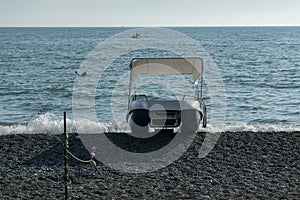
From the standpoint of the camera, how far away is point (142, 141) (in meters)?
13.1

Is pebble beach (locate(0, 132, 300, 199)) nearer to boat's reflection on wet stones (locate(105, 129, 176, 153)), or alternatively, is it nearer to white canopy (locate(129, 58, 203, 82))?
boat's reflection on wet stones (locate(105, 129, 176, 153))

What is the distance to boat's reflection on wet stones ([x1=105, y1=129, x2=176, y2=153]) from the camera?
12.4 m

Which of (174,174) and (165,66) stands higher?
(165,66)

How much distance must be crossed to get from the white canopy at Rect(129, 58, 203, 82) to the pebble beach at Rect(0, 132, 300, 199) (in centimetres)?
297

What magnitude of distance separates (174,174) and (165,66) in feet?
18.8

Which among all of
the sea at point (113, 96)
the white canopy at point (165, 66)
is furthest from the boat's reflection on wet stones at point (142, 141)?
the white canopy at point (165, 66)

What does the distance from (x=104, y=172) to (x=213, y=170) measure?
7.51 feet

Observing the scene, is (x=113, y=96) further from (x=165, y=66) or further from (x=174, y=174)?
(x=174, y=174)

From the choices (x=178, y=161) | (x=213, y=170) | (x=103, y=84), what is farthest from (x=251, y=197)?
(x=103, y=84)

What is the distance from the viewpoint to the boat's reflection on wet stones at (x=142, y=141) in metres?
12.4

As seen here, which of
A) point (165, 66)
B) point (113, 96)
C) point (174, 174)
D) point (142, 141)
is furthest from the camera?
point (113, 96)

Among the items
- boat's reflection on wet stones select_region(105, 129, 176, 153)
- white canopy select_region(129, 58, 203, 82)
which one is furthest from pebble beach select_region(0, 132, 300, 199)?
white canopy select_region(129, 58, 203, 82)

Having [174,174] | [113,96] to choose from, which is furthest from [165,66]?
[113,96]

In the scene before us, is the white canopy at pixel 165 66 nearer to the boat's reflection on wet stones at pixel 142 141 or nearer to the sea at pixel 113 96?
the sea at pixel 113 96
